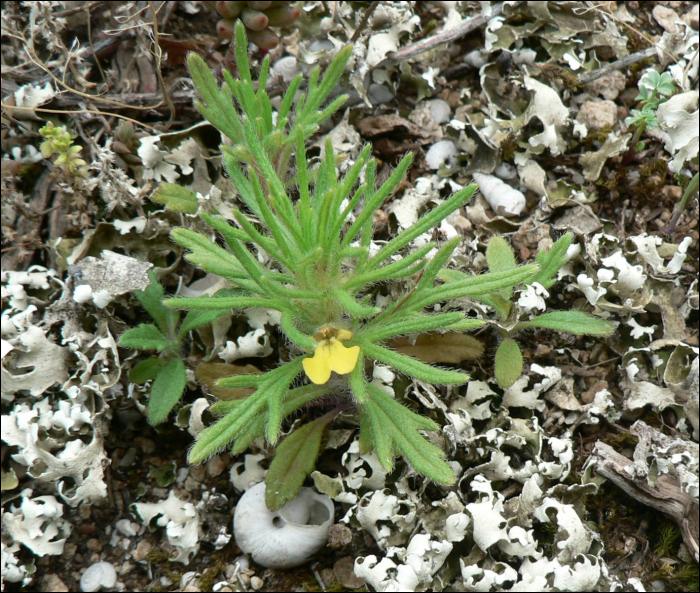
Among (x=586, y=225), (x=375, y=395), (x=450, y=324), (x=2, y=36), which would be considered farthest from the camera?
(x=2, y=36)

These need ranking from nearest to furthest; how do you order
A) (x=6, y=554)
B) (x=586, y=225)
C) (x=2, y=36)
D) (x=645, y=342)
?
(x=6, y=554), (x=645, y=342), (x=586, y=225), (x=2, y=36)

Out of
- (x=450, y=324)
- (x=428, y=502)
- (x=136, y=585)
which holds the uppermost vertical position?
(x=450, y=324)


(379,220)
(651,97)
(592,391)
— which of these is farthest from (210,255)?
(651,97)

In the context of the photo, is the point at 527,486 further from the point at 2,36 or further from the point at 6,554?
the point at 2,36

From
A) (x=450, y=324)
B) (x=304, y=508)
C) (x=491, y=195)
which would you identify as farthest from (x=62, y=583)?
(x=491, y=195)

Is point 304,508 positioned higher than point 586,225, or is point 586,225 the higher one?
point 586,225

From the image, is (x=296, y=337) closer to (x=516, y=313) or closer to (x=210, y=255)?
(x=210, y=255)

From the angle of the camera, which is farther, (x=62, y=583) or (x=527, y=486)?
(x=62, y=583)
